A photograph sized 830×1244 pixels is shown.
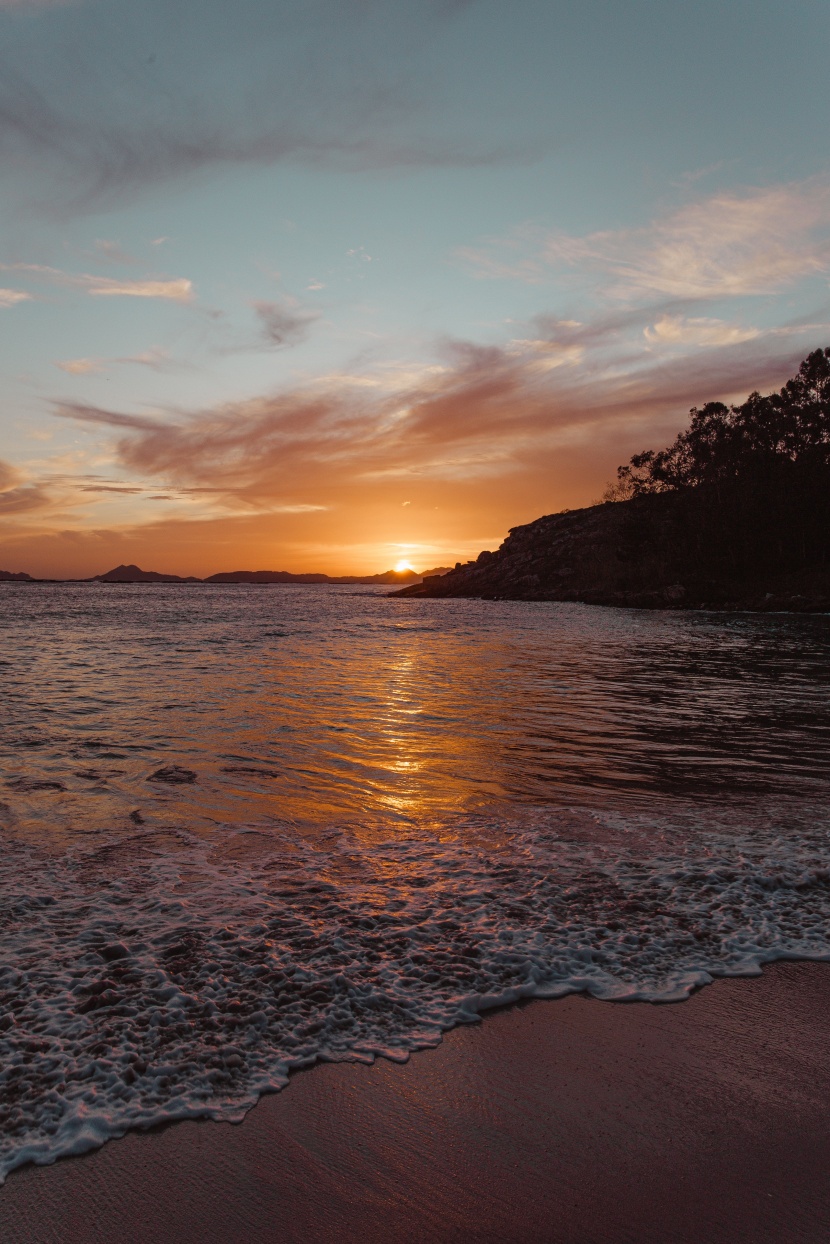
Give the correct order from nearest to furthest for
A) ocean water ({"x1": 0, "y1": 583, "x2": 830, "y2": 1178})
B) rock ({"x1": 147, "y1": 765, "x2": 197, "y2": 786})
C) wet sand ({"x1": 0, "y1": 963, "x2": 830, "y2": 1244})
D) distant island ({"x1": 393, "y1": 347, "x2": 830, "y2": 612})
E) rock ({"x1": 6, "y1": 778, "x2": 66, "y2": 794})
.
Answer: wet sand ({"x1": 0, "y1": 963, "x2": 830, "y2": 1244}), ocean water ({"x1": 0, "y1": 583, "x2": 830, "y2": 1178}), rock ({"x1": 6, "y1": 778, "x2": 66, "y2": 794}), rock ({"x1": 147, "y1": 765, "x2": 197, "y2": 786}), distant island ({"x1": 393, "y1": 347, "x2": 830, "y2": 612})

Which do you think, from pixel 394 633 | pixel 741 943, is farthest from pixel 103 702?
pixel 394 633

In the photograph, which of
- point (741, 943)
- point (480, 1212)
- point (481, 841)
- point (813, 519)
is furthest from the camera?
point (813, 519)

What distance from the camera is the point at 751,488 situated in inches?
2830

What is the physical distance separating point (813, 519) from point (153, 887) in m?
75.0

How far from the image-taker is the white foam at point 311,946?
3.46 m

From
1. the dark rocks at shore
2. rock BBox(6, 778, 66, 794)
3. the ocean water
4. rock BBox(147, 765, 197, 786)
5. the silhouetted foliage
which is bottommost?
the ocean water

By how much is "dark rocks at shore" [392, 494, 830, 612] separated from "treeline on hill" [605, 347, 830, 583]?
246 mm

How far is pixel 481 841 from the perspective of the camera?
6828 millimetres

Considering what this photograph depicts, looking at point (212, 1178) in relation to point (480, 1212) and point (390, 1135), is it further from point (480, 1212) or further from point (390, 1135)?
point (480, 1212)

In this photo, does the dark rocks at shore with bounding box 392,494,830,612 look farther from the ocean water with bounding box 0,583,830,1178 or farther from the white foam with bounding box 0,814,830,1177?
the white foam with bounding box 0,814,830,1177

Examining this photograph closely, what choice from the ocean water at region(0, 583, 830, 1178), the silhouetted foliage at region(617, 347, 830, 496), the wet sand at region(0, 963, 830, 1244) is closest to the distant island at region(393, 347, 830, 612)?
the silhouetted foliage at region(617, 347, 830, 496)

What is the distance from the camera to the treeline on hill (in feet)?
222

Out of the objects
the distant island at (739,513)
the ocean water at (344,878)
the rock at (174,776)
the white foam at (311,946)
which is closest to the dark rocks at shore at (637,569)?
the distant island at (739,513)

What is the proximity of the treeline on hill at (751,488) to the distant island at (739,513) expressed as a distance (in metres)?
0.10
